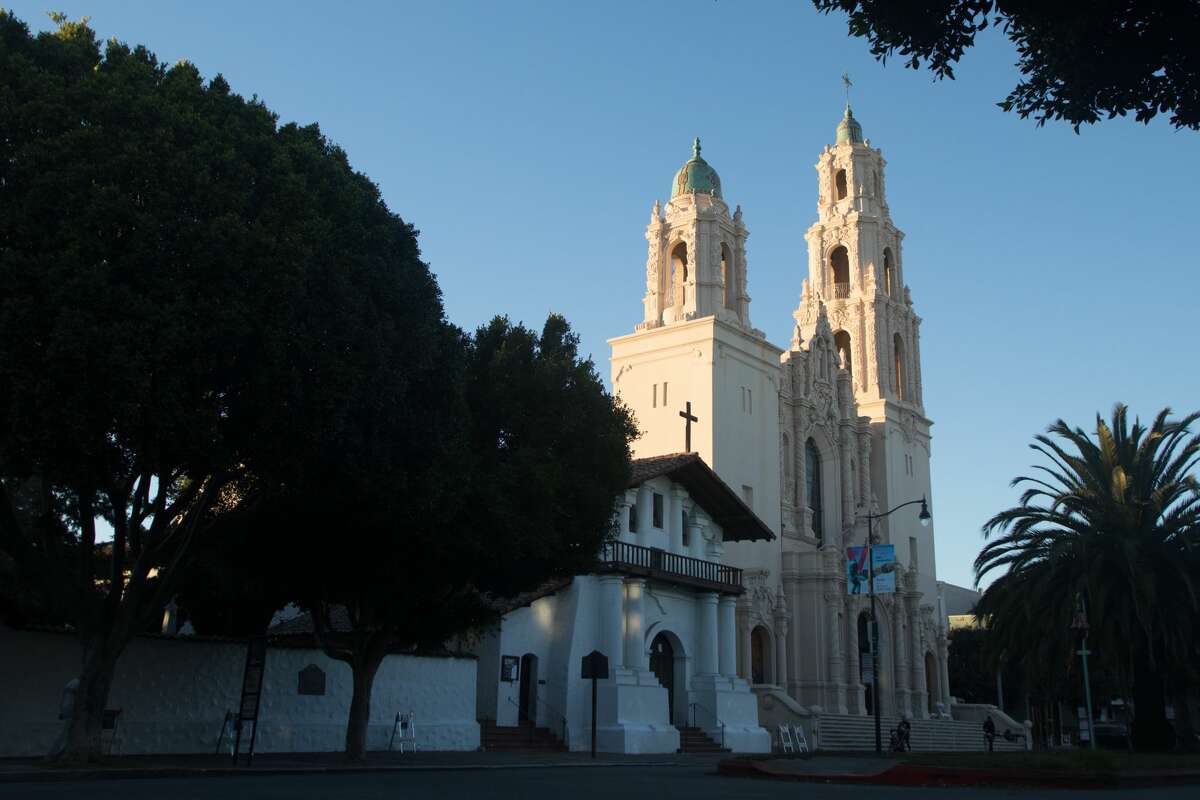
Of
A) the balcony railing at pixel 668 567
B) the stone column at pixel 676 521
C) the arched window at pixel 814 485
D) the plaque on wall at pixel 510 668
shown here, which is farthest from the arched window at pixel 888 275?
the plaque on wall at pixel 510 668

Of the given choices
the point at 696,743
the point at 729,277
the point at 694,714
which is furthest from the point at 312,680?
the point at 729,277

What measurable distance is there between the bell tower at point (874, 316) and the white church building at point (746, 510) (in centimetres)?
13

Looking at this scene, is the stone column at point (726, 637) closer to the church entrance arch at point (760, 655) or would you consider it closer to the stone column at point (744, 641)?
the stone column at point (744, 641)

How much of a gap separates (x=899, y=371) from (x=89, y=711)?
52.6 meters

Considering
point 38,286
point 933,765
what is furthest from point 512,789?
point 38,286

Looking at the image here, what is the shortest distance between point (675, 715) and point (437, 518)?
20.5m

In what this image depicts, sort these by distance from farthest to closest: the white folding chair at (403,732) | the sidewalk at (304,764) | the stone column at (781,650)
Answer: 1. the stone column at (781,650)
2. the white folding chair at (403,732)
3. the sidewalk at (304,764)

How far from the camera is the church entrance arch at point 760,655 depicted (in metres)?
50.2

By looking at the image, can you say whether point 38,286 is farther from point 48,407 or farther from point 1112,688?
point 1112,688

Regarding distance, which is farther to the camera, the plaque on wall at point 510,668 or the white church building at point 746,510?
the white church building at point 746,510

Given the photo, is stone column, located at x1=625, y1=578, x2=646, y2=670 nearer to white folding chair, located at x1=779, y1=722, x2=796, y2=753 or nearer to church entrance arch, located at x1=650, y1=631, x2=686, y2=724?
church entrance arch, located at x1=650, y1=631, x2=686, y2=724

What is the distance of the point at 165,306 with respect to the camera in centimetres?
1627

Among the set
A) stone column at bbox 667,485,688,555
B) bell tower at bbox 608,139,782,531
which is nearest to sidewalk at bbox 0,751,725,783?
stone column at bbox 667,485,688,555

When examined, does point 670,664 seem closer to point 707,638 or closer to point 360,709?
point 707,638
